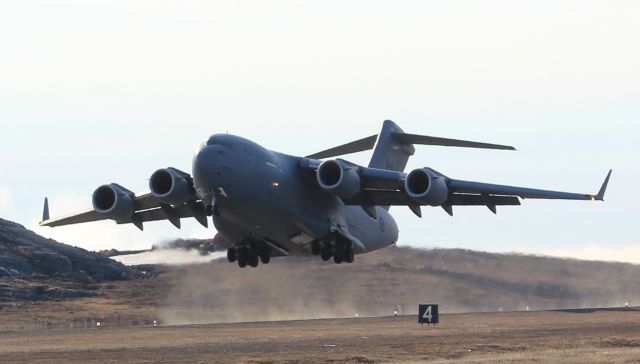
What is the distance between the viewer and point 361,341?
44000 mm

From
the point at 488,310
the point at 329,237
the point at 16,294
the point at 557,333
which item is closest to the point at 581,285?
the point at 488,310

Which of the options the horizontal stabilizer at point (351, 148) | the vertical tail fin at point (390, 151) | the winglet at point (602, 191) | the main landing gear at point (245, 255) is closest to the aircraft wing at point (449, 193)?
the winglet at point (602, 191)

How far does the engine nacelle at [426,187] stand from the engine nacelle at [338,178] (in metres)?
1.54

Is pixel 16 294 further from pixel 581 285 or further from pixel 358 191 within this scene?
pixel 358 191

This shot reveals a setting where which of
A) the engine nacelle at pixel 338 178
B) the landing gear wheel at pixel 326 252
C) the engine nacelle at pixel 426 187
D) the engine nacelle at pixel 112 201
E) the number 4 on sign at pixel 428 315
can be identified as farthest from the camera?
the number 4 on sign at pixel 428 315

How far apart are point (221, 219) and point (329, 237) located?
3358 millimetres

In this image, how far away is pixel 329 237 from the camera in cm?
3684

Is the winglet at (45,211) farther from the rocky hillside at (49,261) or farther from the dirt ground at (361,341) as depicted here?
the rocky hillside at (49,261)

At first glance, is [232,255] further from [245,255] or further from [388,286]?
[388,286]

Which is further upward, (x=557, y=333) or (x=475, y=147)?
(x=475, y=147)

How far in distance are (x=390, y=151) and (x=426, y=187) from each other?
796cm

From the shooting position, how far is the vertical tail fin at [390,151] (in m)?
41.7

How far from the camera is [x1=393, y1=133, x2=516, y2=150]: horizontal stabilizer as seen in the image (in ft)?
126

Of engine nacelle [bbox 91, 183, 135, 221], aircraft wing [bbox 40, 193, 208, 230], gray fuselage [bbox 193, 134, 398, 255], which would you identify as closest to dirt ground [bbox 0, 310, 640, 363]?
gray fuselage [bbox 193, 134, 398, 255]
